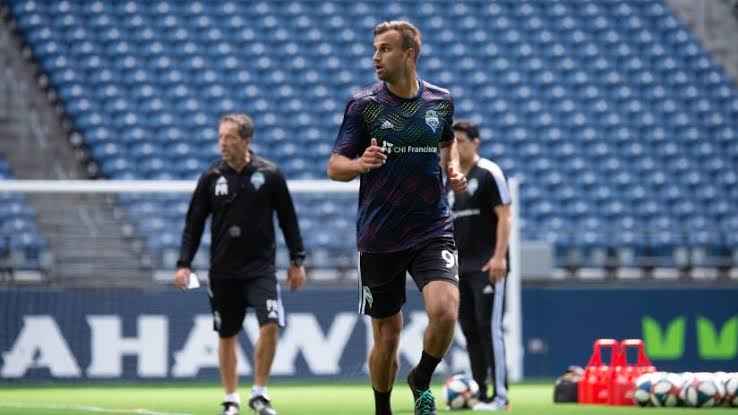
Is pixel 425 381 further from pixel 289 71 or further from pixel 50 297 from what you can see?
pixel 289 71

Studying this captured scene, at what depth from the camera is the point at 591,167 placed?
21.5 metres

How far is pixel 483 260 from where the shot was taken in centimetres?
1097

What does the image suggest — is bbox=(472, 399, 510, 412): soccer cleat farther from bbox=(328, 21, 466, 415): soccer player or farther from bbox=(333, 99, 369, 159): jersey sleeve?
bbox=(333, 99, 369, 159): jersey sleeve

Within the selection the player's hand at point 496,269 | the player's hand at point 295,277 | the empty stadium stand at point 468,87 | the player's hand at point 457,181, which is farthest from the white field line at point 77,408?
the empty stadium stand at point 468,87

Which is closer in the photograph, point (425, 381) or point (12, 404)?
point (425, 381)

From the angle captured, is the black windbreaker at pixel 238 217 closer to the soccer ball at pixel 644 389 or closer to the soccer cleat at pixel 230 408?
the soccer cleat at pixel 230 408

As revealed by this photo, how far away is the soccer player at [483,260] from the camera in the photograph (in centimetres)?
1080

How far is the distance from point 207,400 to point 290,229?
8.08ft

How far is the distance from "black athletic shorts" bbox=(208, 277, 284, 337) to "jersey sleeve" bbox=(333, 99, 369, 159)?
2674 millimetres

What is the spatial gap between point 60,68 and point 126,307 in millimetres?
7611

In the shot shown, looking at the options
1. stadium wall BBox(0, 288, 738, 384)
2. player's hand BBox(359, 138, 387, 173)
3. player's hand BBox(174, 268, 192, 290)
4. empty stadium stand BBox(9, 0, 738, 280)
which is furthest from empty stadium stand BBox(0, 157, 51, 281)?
player's hand BBox(359, 138, 387, 173)

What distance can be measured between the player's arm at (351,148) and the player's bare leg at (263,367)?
265 centimetres

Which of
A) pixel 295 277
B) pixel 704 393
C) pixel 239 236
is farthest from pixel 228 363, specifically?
pixel 704 393

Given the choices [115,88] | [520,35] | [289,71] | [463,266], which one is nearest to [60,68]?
[115,88]
